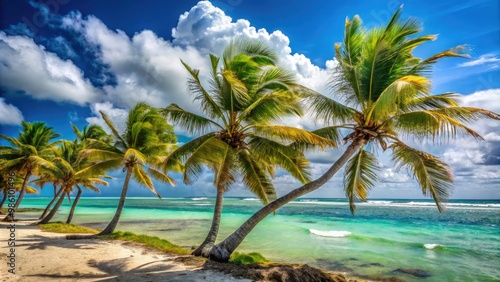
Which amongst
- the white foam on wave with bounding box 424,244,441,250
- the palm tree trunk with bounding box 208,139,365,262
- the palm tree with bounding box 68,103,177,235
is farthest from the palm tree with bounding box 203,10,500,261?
the white foam on wave with bounding box 424,244,441,250

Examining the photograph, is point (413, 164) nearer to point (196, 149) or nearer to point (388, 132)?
Result: point (388, 132)

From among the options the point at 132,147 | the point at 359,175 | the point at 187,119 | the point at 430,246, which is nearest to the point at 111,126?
the point at 132,147

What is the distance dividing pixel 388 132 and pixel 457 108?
166 centimetres

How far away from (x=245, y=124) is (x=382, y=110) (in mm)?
4228

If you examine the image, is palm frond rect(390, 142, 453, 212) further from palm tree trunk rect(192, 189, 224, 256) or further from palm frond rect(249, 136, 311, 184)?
→ palm tree trunk rect(192, 189, 224, 256)

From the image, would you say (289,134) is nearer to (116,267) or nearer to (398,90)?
(398,90)

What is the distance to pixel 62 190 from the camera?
1886 centimetres

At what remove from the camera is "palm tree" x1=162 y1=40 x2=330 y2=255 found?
28.2 feet

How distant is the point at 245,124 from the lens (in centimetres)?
944

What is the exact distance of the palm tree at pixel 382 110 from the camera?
23.2ft

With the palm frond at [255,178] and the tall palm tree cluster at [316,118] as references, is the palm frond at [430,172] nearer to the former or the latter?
the tall palm tree cluster at [316,118]

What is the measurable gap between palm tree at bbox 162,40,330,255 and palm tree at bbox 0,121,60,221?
47.7 feet

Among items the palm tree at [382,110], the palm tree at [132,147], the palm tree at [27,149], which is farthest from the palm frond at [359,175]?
the palm tree at [27,149]

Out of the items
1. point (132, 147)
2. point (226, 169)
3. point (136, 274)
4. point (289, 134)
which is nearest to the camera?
point (136, 274)
